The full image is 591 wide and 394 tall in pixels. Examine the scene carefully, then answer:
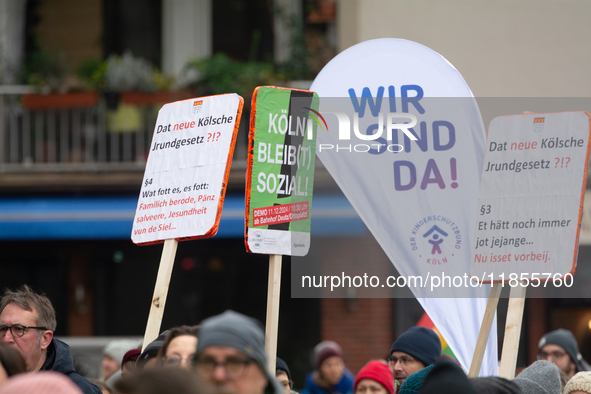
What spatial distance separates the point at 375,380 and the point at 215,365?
7.49ft

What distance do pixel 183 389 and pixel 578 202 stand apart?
2527 mm

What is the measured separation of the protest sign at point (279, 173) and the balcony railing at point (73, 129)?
5.87m

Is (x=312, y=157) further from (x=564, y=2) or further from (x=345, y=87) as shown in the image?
(x=564, y=2)

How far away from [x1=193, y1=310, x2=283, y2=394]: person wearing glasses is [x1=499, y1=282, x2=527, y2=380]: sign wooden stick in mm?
1841

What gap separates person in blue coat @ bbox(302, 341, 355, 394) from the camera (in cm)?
701

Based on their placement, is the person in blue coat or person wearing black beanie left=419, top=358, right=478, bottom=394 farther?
the person in blue coat

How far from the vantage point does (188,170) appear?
13.1 feet

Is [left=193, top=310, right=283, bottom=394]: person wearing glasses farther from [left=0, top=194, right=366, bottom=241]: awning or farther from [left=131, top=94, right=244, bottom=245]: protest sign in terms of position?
[left=0, top=194, right=366, bottom=241]: awning

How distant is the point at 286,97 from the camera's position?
405 centimetres

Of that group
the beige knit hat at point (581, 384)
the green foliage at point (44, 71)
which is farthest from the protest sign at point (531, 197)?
the green foliage at point (44, 71)

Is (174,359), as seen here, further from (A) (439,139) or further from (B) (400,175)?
(A) (439,139)

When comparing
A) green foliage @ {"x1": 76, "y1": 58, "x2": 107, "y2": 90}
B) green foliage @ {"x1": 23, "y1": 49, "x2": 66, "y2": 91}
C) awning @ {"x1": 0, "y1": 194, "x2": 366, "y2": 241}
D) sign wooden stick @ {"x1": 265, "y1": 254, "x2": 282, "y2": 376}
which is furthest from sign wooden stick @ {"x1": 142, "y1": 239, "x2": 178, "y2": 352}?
green foliage @ {"x1": 23, "y1": 49, "x2": 66, "y2": 91}

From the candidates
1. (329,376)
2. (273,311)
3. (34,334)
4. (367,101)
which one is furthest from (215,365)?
(329,376)

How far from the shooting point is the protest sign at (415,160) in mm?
4406
